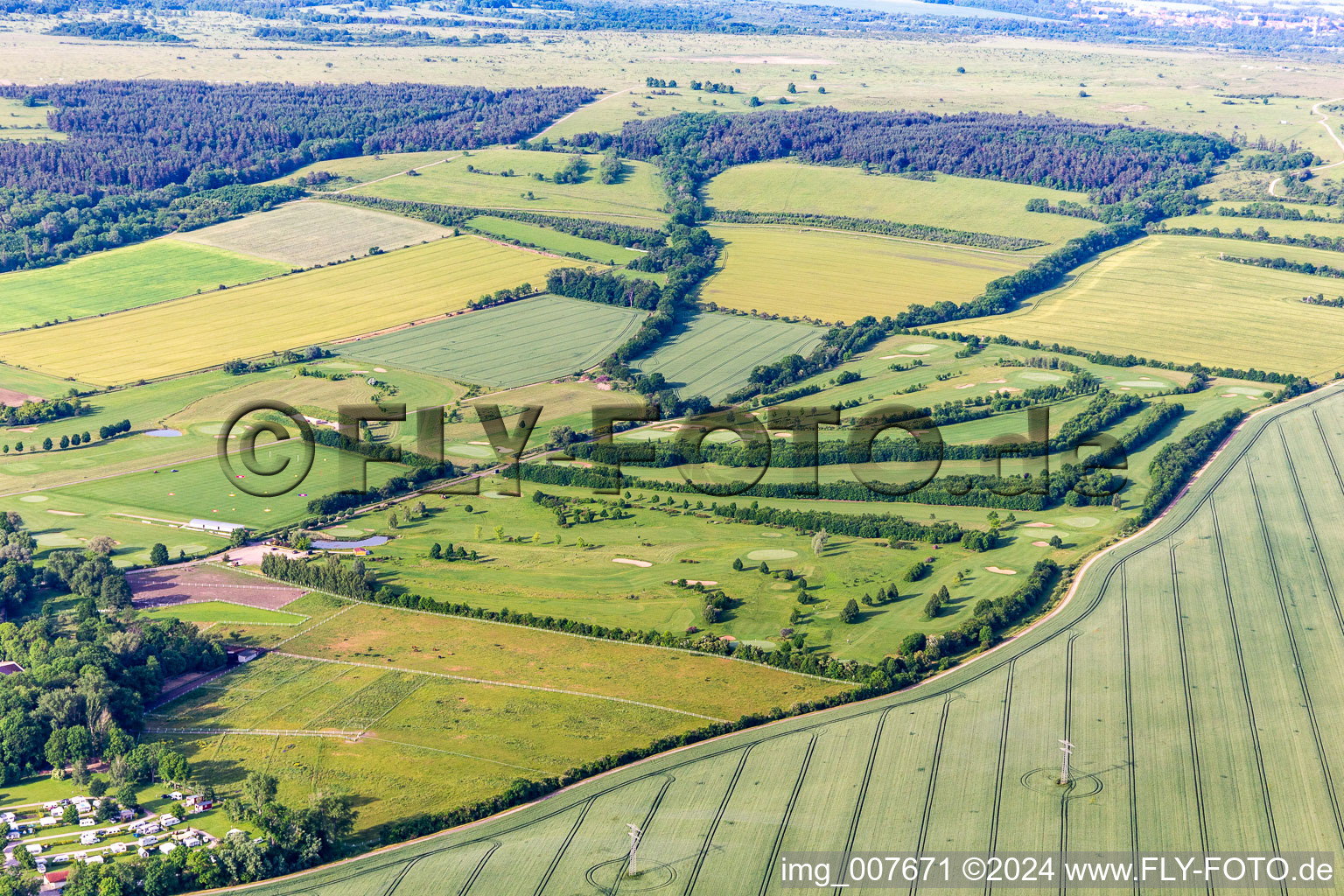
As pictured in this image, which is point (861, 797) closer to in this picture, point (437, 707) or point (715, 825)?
point (715, 825)

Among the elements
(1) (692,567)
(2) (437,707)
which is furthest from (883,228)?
(2) (437,707)

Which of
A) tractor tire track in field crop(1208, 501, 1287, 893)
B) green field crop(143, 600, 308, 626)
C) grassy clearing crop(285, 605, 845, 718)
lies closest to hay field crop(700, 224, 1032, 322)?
tractor tire track in field crop(1208, 501, 1287, 893)

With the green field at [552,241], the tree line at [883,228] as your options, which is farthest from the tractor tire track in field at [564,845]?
the tree line at [883,228]

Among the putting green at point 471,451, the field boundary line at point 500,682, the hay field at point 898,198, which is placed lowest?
the field boundary line at point 500,682

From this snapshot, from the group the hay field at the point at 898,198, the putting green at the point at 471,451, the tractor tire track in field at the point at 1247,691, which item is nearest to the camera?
the tractor tire track in field at the point at 1247,691

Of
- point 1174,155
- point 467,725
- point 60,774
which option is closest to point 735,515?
point 467,725

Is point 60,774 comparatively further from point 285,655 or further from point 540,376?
point 540,376

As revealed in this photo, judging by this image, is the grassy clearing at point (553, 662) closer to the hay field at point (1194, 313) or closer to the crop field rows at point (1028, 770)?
the crop field rows at point (1028, 770)

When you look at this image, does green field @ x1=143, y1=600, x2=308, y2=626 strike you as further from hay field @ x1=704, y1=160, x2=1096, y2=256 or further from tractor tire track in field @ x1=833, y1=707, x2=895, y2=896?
hay field @ x1=704, y1=160, x2=1096, y2=256
